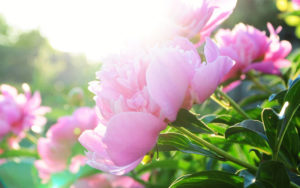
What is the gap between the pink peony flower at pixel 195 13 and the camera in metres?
0.38

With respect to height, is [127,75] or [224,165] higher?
[127,75]

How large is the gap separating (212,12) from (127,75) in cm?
13

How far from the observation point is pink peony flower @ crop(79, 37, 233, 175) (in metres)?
0.29

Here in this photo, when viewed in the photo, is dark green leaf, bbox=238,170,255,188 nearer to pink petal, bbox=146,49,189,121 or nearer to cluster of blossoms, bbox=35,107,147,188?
pink petal, bbox=146,49,189,121

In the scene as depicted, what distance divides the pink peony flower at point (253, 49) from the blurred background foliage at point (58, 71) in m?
0.12

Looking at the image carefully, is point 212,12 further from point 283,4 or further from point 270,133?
point 283,4

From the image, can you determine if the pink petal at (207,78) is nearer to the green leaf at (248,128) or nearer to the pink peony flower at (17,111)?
the green leaf at (248,128)

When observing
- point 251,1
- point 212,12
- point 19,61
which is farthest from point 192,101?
point 19,61

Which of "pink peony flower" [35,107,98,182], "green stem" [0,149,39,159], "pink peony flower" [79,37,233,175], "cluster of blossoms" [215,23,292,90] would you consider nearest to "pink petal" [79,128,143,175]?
"pink peony flower" [79,37,233,175]

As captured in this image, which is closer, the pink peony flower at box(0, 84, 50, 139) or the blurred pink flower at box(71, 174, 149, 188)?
the blurred pink flower at box(71, 174, 149, 188)

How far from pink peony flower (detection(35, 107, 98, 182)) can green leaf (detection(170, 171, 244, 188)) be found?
447 millimetres

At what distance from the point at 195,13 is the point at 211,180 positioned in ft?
0.59

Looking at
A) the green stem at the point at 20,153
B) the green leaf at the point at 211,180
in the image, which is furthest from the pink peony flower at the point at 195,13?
the green stem at the point at 20,153

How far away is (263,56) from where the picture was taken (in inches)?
21.5
